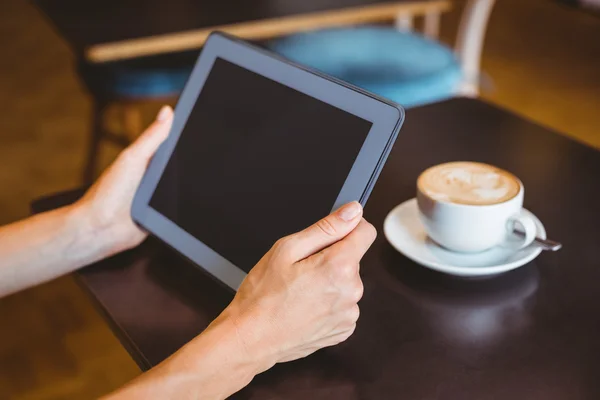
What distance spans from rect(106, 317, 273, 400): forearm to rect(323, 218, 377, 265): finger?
11cm

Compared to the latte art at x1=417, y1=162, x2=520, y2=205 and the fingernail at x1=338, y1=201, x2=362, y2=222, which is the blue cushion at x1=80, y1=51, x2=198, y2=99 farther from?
the fingernail at x1=338, y1=201, x2=362, y2=222

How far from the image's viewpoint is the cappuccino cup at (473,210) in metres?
0.74

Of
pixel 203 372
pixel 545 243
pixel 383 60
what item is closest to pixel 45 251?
pixel 203 372

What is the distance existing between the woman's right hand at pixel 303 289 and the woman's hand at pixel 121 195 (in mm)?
249

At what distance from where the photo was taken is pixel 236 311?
64 cm

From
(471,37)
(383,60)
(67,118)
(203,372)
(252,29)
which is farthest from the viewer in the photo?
(67,118)

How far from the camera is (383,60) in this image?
184 centimetres

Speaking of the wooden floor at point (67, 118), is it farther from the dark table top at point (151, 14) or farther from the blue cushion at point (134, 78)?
the dark table top at point (151, 14)

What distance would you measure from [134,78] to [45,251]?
43.6 inches

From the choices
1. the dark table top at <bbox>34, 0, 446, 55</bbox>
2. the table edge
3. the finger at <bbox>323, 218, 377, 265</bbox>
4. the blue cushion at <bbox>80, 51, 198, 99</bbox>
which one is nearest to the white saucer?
the finger at <bbox>323, 218, 377, 265</bbox>

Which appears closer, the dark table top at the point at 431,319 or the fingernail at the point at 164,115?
the dark table top at the point at 431,319

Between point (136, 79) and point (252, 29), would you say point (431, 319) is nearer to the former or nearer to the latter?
point (252, 29)

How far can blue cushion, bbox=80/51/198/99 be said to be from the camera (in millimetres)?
1859

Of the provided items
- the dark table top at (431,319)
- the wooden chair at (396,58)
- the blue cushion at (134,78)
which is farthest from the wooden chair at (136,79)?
the dark table top at (431,319)
